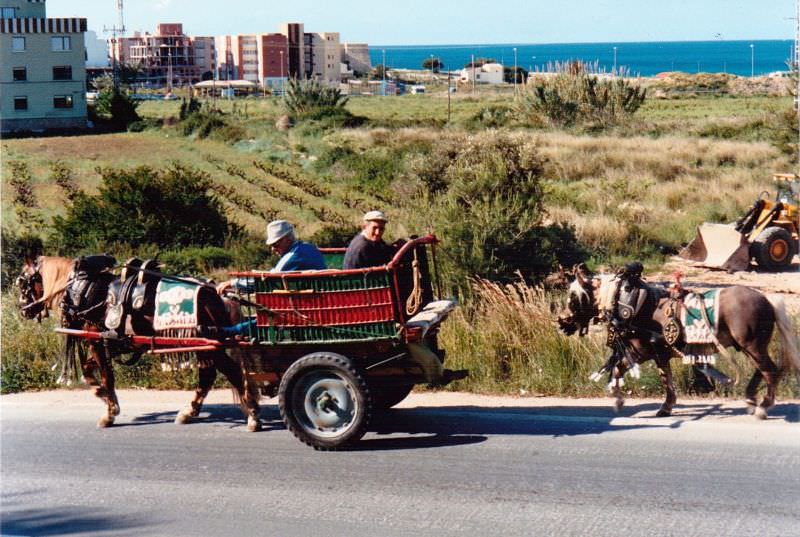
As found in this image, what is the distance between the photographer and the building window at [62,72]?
62938 millimetres

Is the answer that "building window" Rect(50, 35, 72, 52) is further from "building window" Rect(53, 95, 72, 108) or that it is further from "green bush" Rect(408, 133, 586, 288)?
"green bush" Rect(408, 133, 586, 288)

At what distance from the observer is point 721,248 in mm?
21609

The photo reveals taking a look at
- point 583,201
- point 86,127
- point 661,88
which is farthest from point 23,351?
point 661,88

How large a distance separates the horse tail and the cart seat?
9.46ft

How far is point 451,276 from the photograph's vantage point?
1688 cm

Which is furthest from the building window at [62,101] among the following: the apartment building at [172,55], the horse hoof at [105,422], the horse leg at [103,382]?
the horse hoof at [105,422]

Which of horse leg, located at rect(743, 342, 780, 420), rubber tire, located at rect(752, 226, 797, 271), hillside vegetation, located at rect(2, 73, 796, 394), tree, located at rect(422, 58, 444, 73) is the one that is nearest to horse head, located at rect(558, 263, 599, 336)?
hillside vegetation, located at rect(2, 73, 796, 394)

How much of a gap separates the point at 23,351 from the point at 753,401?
8.41m

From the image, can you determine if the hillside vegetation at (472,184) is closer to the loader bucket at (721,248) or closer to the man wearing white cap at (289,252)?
the loader bucket at (721,248)

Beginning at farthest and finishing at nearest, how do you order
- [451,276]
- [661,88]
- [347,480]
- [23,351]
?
1. [661,88]
2. [451,276]
3. [23,351]
4. [347,480]

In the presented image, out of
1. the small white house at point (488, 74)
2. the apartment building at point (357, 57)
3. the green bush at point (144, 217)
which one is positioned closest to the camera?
the green bush at point (144, 217)

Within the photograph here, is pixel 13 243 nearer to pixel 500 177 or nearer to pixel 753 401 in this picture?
pixel 500 177

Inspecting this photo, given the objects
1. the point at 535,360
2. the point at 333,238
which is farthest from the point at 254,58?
the point at 535,360

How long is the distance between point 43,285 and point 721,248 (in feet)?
50.5
